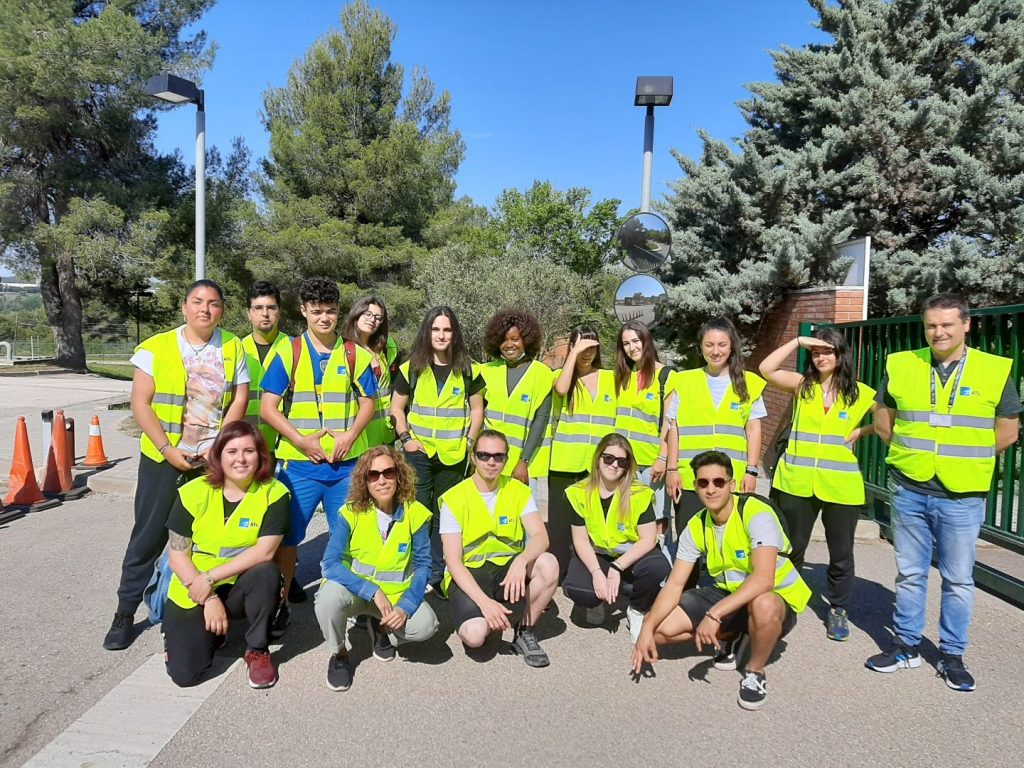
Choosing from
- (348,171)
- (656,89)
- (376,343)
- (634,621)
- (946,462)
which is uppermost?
(348,171)

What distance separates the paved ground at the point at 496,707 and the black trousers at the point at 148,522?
34 centimetres

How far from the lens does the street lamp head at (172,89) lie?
26.0 ft

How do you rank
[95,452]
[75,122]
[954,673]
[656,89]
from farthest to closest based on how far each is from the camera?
1. [75,122]
2. [95,452]
3. [656,89]
4. [954,673]

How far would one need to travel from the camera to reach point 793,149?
12461 mm

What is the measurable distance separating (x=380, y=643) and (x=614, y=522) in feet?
4.81

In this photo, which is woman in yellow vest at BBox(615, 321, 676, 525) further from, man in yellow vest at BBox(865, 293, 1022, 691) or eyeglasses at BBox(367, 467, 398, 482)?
eyeglasses at BBox(367, 467, 398, 482)

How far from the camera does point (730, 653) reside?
3.71 metres

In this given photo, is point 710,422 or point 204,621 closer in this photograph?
point 204,621

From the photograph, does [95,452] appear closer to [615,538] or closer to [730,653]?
[615,538]

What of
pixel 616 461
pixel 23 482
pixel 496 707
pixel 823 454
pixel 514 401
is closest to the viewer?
pixel 496 707

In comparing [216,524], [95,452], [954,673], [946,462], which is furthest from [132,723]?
[95,452]

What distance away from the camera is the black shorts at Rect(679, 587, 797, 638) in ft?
11.5

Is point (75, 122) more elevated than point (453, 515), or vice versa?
point (75, 122)

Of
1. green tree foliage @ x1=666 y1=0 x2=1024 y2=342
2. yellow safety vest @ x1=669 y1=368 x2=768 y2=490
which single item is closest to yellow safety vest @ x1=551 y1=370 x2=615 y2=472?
yellow safety vest @ x1=669 y1=368 x2=768 y2=490
